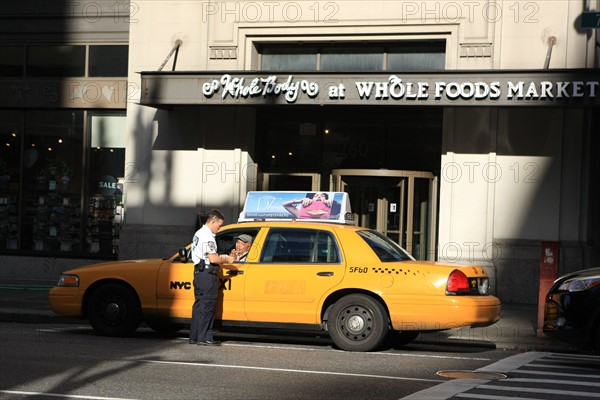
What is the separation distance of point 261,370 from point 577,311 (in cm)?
401

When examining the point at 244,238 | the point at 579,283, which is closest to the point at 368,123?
the point at 244,238

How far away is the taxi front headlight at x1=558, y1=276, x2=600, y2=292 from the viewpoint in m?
11.7

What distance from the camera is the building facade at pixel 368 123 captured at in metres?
18.6

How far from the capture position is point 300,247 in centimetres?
1262

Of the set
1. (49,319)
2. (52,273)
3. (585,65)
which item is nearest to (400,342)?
(49,319)

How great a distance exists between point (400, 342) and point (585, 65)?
312 inches

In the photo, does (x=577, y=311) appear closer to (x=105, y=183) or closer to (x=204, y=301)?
(x=204, y=301)

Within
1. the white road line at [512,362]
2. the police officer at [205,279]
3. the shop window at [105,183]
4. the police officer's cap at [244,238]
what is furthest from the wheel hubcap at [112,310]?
the shop window at [105,183]

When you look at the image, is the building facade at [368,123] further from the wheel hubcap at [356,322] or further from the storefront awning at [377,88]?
the wheel hubcap at [356,322]

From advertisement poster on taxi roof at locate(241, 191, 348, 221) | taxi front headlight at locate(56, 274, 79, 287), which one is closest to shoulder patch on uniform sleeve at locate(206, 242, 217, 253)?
advertisement poster on taxi roof at locate(241, 191, 348, 221)

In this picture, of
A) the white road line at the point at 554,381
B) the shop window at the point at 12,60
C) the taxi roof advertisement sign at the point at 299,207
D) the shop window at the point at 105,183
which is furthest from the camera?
the shop window at the point at 12,60

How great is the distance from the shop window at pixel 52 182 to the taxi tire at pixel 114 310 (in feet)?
30.0

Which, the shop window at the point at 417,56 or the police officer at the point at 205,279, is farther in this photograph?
the shop window at the point at 417,56

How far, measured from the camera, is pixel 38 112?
73.4ft
